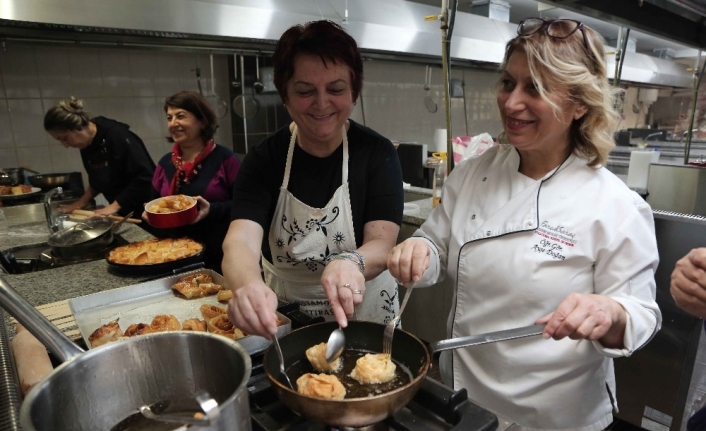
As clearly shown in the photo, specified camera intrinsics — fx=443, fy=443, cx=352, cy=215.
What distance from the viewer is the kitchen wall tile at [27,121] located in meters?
3.73

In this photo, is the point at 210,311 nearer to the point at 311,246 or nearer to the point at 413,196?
the point at 311,246

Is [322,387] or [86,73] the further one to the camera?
[86,73]

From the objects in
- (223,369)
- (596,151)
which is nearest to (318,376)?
(223,369)

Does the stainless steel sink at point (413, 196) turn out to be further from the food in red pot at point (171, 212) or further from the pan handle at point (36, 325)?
the pan handle at point (36, 325)

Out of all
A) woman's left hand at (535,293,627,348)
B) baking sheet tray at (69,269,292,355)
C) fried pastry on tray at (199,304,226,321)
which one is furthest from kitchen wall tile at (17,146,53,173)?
woman's left hand at (535,293,627,348)

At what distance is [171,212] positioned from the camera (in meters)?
1.90

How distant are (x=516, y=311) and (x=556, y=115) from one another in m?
0.50

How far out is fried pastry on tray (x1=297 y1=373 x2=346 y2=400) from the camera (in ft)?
2.59

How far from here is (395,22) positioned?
12.0 feet

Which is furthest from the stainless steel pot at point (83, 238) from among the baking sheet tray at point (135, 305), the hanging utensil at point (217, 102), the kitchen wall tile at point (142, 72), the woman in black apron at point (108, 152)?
the hanging utensil at point (217, 102)

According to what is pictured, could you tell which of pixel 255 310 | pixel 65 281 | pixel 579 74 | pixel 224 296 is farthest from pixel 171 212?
pixel 579 74

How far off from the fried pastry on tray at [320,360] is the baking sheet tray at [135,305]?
657 millimetres

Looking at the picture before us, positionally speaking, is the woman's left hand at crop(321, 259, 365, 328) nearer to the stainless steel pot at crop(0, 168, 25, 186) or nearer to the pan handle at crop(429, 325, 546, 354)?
the pan handle at crop(429, 325, 546, 354)

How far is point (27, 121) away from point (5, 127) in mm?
164
